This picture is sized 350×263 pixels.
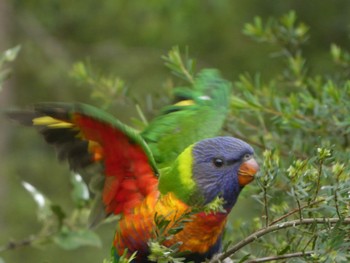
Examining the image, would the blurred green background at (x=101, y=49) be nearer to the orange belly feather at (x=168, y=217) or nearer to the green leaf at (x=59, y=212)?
the green leaf at (x=59, y=212)

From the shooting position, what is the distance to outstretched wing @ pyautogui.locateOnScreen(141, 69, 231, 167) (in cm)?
277

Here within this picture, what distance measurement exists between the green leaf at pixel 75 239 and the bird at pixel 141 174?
1.20 ft

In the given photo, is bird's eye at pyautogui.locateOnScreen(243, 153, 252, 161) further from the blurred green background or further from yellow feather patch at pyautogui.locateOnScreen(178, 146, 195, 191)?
the blurred green background

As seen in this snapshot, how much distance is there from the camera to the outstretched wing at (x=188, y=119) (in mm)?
2770

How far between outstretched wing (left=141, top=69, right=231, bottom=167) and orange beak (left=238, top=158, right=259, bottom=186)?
431mm

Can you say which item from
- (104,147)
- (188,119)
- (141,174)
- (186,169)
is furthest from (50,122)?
(188,119)

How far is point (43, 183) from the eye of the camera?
7375 mm

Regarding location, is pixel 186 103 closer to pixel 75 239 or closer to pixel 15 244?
pixel 75 239

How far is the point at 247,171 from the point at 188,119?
57cm

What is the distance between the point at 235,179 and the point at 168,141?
44 centimetres

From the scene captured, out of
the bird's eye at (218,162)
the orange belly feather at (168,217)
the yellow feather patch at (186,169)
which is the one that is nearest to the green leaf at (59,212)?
the orange belly feather at (168,217)

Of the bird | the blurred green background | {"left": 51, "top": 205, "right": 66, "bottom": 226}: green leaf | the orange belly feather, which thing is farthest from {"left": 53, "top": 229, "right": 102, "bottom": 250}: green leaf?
the blurred green background

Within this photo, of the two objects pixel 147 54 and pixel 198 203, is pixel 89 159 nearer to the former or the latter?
pixel 198 203

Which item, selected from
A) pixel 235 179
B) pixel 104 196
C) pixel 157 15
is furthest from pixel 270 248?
pixel 157 15
